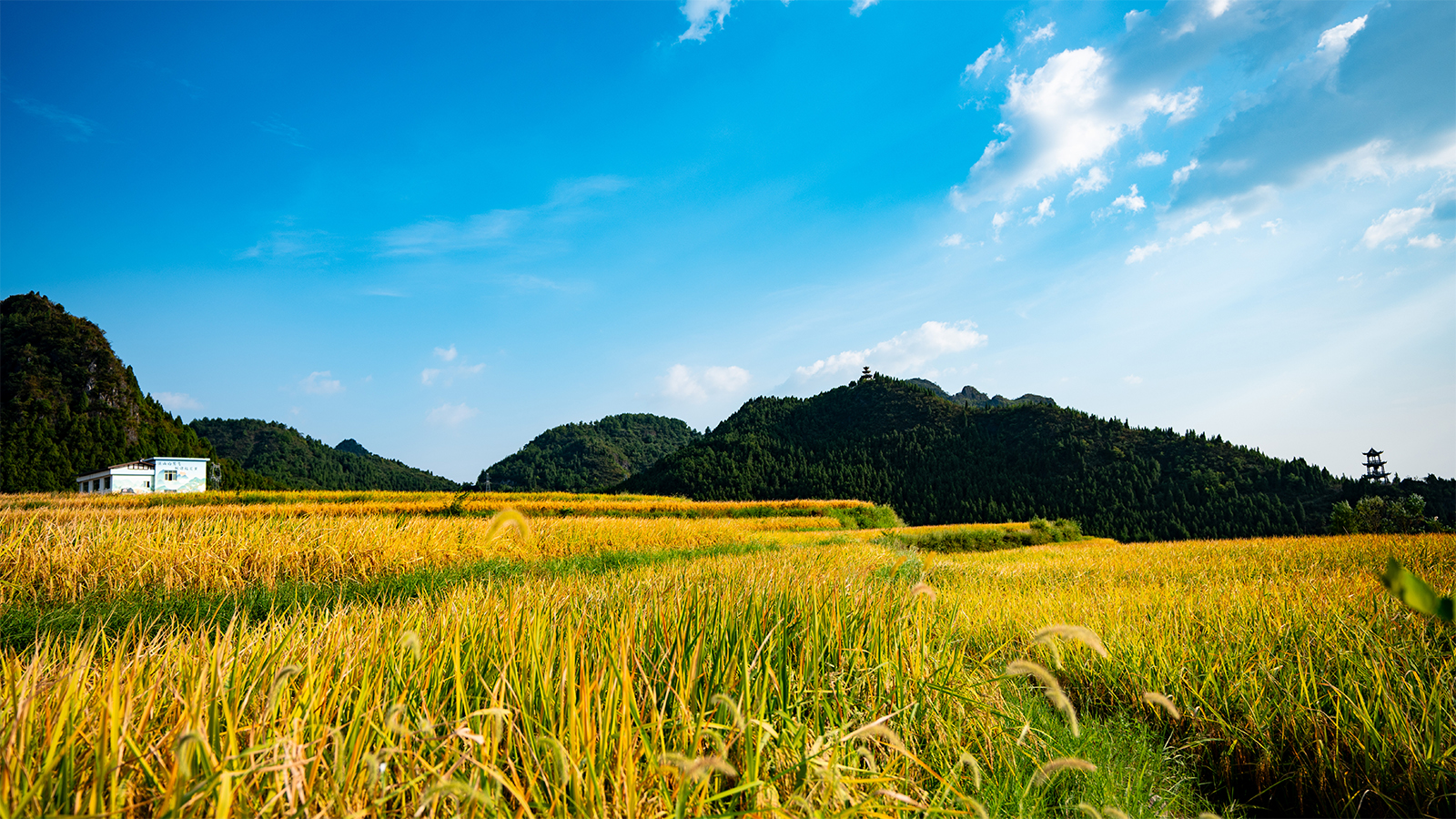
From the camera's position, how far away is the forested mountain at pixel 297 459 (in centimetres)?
9381

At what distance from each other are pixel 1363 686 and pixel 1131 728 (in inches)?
53.0

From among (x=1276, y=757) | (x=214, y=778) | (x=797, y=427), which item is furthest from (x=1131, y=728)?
(x=797, y=427)

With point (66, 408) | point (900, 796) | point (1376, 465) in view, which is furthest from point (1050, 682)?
point (66, 408)

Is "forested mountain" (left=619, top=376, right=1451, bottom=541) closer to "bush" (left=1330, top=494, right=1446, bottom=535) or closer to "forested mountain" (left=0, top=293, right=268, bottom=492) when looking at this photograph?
"bush" (left=1330, top=494, right=1446, bottom=535)

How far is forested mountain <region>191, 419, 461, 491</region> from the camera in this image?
9381cm

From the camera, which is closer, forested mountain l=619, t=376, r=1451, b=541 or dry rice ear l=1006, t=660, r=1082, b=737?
dry rice ear l=1006, t=660, r=1082, b=737

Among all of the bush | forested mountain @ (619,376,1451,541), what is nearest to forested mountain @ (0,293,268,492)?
forested mountain @ (619,376,1451,541)

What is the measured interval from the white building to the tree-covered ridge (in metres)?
12.0

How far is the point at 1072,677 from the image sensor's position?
4.74 m

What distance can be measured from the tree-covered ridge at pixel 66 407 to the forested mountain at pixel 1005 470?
53501 millimetres

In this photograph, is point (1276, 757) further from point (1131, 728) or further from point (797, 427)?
point (797, 427)

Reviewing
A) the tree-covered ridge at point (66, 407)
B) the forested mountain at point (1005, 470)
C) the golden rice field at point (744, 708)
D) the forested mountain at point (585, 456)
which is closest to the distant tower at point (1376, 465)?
the forested mountain at point (1005, 470)

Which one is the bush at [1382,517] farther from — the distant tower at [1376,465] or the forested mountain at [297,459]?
the forested mountain at [297,459]

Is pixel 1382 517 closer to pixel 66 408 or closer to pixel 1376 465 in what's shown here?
pixel 1376 465
